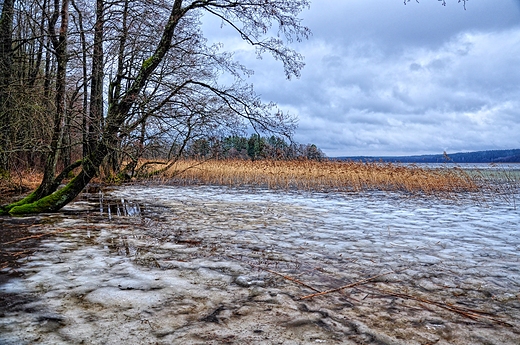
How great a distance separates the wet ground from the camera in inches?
68.7

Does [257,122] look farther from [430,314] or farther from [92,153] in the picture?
[430,314]

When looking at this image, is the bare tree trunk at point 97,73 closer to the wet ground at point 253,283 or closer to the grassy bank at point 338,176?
the wet ground at point 253,283

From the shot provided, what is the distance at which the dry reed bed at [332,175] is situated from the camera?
1155 cm

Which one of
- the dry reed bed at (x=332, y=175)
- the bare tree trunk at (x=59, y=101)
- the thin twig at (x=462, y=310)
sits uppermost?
the bare tree trunk at (x=59, y=101)

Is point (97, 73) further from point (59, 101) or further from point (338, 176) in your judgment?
point (338, 176)

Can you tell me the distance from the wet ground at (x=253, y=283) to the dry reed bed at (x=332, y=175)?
7.01 meters

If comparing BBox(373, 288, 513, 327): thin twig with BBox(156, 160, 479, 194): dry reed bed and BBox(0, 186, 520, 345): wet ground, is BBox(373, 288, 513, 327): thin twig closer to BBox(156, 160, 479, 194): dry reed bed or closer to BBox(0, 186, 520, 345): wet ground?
BBox(0, 186, 520, 345): wet ground

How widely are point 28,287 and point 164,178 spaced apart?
38.7 feet

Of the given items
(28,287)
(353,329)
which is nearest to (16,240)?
(28,287)

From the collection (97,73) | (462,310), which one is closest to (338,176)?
(97,73)

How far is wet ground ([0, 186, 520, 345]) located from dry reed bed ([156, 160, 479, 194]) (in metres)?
7.01

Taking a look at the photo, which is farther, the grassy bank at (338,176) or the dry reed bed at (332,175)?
the dry reed bed at (332,175)

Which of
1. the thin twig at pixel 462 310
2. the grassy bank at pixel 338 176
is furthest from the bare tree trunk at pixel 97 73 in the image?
the thin twig at pixel 462 310

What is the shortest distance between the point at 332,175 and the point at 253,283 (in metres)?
10.5
